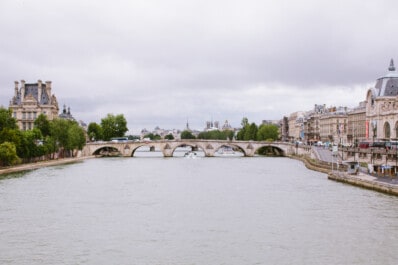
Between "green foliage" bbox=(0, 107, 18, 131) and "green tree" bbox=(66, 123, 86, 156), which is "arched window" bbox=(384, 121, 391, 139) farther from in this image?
"green foliage" bbox=(0, 107, 18, 131)

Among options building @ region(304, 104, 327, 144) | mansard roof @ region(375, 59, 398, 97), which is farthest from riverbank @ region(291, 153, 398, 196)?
building @ region(304, 104, 327, 144)

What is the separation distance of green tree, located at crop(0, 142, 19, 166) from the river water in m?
11.4

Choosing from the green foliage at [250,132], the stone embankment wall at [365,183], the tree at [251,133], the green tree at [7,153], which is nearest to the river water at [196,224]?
the stone embankment wall at [365,183]

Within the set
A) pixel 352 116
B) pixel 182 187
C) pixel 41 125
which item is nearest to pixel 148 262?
pixel 182 187

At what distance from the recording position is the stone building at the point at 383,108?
201ft

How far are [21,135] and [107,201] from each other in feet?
95.9

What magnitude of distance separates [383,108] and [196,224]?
4539cm

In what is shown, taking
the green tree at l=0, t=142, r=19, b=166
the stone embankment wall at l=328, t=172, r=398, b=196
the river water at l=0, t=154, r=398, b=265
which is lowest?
the river water at l=0, t=154, r=398, b=265

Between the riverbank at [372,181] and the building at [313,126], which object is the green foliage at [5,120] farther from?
the building at [313,126]

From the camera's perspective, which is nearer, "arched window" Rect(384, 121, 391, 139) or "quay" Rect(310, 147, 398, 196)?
"quay" Rect(310, 147, 398, 196)

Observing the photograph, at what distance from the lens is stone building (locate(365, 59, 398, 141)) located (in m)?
61.2

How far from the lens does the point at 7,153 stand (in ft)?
160

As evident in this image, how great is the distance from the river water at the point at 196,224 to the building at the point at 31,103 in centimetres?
4715

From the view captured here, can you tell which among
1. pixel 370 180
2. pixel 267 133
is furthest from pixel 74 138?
pixel 267 133
